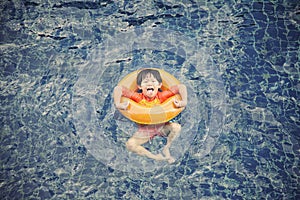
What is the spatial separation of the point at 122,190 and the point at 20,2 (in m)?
1.01

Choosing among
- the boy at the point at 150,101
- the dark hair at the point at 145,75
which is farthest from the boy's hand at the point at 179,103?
the dark hair at the point at 145,75

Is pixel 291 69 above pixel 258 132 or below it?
above

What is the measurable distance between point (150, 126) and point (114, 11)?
0.60 m

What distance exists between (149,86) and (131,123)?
0.65ft

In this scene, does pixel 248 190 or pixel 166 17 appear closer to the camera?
pixel 248 190

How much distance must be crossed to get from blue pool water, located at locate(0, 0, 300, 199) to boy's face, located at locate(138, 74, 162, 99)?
178 millimetres

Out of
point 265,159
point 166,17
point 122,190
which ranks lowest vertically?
point 122,190

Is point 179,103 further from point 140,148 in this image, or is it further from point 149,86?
point 140,148

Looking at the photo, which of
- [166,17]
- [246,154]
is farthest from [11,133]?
[246,154]

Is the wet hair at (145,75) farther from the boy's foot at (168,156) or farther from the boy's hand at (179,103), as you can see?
the boy's foot at (168,156)

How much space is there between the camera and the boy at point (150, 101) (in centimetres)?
172

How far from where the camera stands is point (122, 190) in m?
1.78

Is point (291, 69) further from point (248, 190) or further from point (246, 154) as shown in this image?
point (248, 190)

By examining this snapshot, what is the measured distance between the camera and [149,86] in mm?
1715
